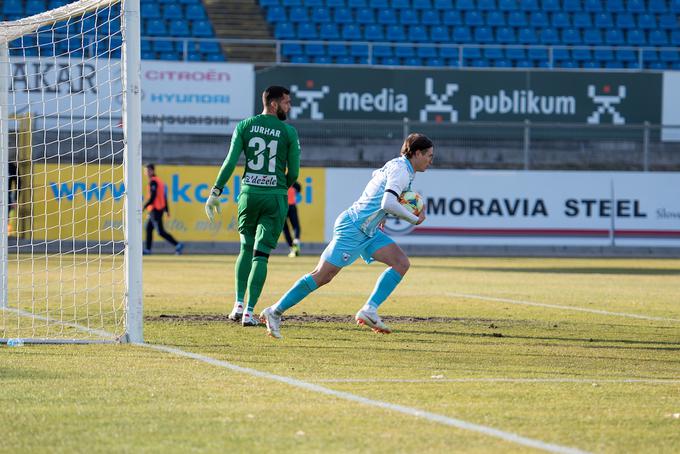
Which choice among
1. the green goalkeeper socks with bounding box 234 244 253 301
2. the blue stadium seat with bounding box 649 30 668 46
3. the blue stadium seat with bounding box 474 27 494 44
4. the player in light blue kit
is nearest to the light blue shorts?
the player in light blue kit

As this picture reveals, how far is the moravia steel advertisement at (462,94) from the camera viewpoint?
93.6 feet

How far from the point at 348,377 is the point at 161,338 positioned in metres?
2.47

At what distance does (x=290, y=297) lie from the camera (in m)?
9.33

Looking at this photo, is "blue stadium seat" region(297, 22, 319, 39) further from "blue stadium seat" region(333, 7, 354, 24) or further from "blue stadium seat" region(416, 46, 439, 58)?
"blue stadium seat" region(416, 46, 439, 58)

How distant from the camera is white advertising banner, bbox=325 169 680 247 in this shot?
26266 millimetres

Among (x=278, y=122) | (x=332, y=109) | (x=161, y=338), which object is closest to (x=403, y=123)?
(x=332, y=109)

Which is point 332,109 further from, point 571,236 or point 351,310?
point 351,310

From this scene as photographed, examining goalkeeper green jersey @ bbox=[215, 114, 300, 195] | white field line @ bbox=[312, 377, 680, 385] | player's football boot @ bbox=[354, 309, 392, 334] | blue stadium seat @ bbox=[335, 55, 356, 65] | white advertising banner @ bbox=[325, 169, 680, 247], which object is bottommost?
white advertising banner @ bbox=[325, 169, 680, 247]

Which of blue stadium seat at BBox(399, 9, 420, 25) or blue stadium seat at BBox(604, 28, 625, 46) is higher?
blue stadium seat at BBox(399, 9, 420, 25)

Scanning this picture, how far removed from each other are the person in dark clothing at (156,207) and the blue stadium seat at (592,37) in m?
13.4

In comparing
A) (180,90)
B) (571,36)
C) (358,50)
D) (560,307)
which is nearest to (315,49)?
(358,50)

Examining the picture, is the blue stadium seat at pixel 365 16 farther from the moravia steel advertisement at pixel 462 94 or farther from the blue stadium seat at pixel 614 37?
the blue stadium seat at pixel 614 37

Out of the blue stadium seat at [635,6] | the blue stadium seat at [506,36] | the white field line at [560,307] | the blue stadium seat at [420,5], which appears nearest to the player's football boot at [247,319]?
the white field line at [560,307]

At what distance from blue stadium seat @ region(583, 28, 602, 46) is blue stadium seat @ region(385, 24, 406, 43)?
503 centimetres
